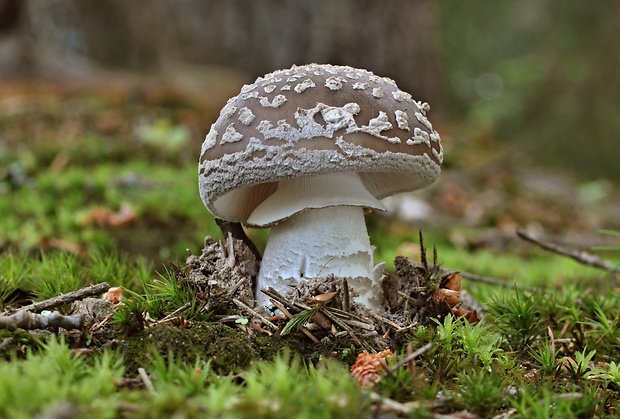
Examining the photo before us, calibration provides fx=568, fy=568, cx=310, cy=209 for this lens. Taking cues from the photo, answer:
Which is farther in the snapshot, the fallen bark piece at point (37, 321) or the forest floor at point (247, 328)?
the fallen bark piece at point (37, 321)

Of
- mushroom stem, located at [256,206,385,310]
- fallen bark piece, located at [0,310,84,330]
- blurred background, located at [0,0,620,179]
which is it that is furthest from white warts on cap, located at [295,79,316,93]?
blurred background, located at [0,0,620,179]

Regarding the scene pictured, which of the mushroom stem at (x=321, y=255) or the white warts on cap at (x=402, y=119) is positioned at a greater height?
the white warts on cap at (x=402, y=119)

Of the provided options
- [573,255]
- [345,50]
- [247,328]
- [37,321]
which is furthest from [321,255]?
[345,50]

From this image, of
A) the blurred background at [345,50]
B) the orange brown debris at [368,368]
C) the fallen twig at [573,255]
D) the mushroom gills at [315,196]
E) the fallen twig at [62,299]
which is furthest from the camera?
the blurred background at [345,50]

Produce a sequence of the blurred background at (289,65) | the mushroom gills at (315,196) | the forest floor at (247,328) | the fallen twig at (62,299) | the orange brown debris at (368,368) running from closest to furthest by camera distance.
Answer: the forest floor at (247,328) < the orange brown debris at (368,368) < the fallen twig at (62,299) < the mushroom gills at (315,196) < the blurred background at (289,65)

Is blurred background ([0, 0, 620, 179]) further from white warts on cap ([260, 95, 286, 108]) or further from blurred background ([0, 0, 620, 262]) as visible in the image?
white warts on cap ([260, 95, 286, 108])

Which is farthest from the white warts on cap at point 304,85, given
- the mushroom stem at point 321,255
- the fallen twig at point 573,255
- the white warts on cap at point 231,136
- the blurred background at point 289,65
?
the blurred background at point 289,65

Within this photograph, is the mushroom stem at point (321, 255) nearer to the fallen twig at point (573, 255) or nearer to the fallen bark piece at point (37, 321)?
the fallen bark piece at point (37, 321)
